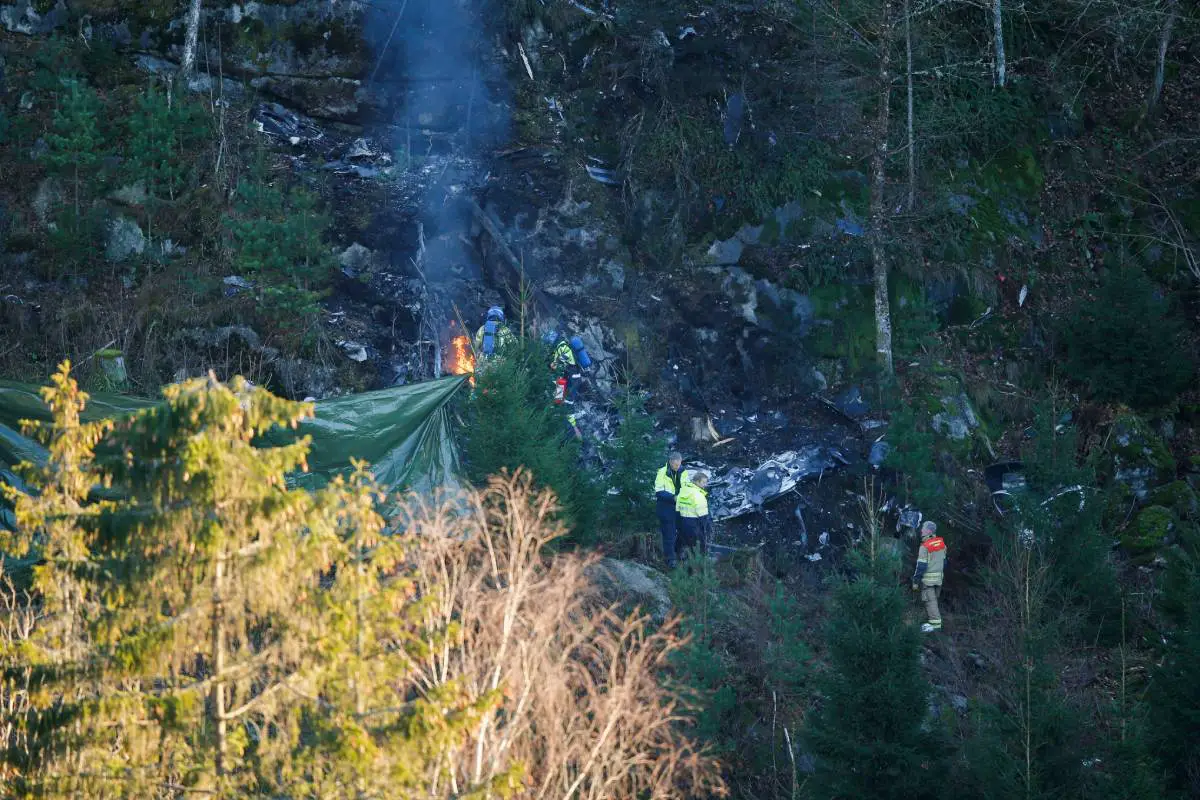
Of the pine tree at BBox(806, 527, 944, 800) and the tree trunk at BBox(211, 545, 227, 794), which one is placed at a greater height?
the tree trunk at BBox(211, 545, 227, 794)

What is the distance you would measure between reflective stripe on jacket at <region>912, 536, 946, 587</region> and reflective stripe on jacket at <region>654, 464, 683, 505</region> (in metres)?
3.58

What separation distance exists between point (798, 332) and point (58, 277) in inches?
487

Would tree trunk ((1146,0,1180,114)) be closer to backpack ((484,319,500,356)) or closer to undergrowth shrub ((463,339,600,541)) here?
backpack ((484,319,500,356))

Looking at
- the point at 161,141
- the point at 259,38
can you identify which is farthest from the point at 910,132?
the point at 161,141

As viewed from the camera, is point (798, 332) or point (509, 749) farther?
point (798, 332)

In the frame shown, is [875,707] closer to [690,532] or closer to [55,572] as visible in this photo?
[690,532]

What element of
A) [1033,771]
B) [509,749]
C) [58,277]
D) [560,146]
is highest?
[560,146]

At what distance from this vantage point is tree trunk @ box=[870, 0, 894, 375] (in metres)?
22.2

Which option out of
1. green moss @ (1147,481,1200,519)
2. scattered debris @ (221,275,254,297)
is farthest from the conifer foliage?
green moss @ (1147,481,1200,519)

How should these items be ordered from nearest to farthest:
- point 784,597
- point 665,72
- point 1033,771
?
1. point 1033,771
2. point 784,597
3. point 665,72

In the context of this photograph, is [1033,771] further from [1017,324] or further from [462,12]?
[462,12]

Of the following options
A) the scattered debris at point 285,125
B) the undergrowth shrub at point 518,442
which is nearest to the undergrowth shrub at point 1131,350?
the undergrowth shrub at point 518,442

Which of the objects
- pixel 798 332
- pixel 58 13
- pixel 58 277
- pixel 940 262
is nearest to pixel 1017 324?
pixel 940 262

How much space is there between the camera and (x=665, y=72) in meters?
24.2
